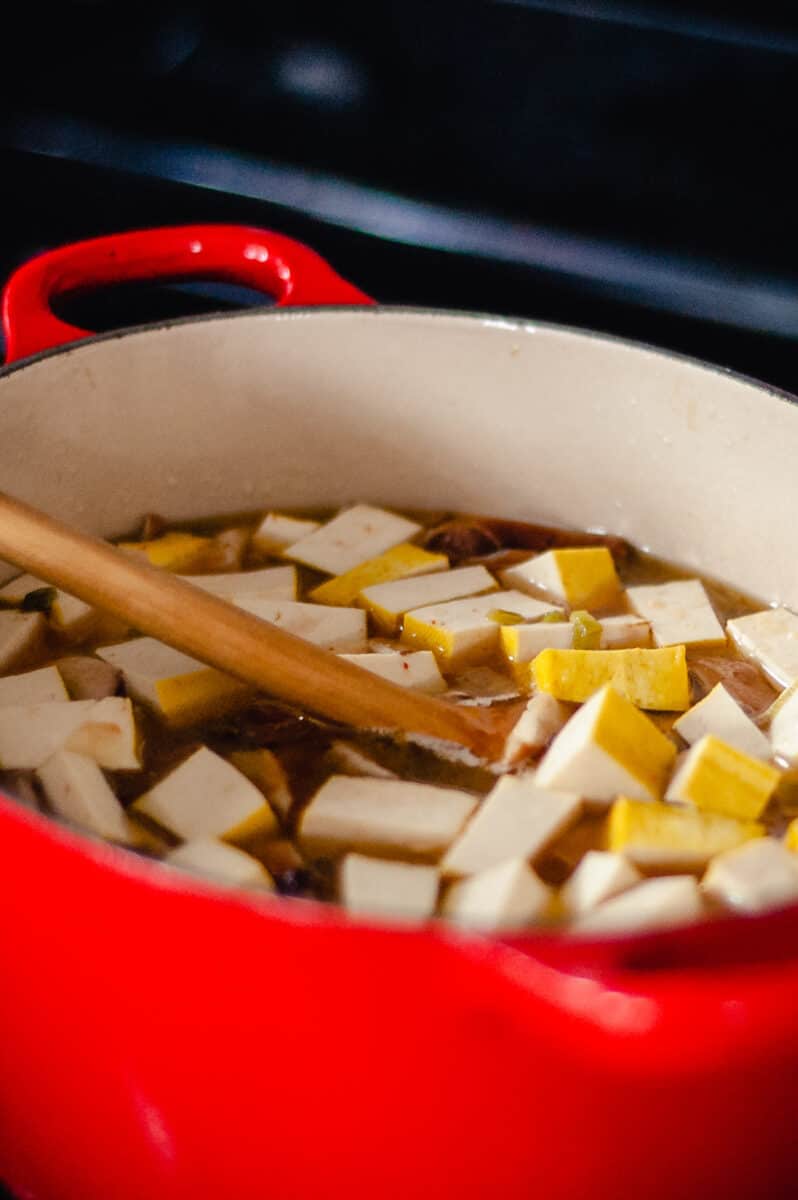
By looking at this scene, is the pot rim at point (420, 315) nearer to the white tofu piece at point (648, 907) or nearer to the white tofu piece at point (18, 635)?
the white tofu piece at point (18, 635)

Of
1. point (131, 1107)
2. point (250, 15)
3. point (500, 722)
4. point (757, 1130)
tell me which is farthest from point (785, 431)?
point (250, 15)

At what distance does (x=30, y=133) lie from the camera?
70.9 inches

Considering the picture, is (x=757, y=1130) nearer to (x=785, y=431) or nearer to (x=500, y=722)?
(x=500, y=722)

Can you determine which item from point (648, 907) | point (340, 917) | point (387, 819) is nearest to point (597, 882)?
point (648, 907)

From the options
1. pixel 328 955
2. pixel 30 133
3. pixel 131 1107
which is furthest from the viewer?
pixel 30 133

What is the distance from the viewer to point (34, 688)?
105 centimetres

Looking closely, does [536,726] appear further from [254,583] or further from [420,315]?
[420,315]

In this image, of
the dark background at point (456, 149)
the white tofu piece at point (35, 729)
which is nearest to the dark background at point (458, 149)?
the dark background at point (456, 149)

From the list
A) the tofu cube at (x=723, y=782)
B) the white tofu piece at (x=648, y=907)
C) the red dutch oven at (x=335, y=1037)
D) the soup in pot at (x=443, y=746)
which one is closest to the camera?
the red dutch oven at (x=335, y=1037)

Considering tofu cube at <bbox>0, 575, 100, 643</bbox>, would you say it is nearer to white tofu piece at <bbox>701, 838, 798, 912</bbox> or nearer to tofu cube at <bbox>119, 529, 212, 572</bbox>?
tofu cube at <bbox>119, 529, 212, 572</bbox>

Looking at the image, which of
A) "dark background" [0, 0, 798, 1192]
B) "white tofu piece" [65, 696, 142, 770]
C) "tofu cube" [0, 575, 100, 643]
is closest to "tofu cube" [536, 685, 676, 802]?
"white tofu piece" [65, 696, 142, 770]

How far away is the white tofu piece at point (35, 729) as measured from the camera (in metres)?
0.95

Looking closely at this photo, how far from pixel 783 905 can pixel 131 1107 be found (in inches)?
15.6

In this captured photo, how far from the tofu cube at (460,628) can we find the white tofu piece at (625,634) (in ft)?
0.20
